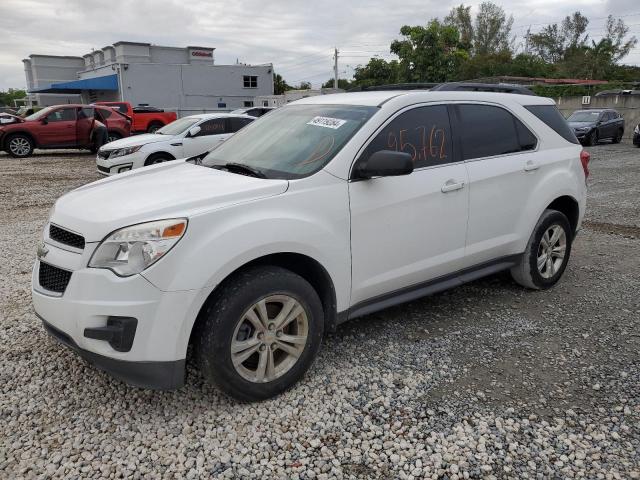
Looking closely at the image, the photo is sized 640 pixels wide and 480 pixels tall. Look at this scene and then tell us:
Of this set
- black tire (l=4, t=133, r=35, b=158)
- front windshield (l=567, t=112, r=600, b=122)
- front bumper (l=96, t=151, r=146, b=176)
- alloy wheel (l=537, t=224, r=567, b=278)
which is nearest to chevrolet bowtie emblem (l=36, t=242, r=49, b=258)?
alloy wheel (l=537, t=224, r=567, b=278)

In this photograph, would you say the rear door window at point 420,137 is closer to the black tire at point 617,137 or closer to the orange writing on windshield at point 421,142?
the orange writing on windshield at point 421,142

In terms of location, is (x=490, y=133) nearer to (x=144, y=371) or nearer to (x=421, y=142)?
(x=421, y=142)

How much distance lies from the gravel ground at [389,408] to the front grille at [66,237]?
91 cm

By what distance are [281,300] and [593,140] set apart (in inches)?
850

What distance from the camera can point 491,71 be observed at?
49.4 metres

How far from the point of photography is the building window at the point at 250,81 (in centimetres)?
4659

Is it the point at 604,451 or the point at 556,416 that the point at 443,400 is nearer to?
the point at 556,416

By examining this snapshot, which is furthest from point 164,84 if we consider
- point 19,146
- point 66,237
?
point 66,237

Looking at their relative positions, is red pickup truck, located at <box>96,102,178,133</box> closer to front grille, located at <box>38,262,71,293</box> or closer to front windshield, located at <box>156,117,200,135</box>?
front windshield, located at <box>156,117,200,135</box>

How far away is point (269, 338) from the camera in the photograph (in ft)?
9.75

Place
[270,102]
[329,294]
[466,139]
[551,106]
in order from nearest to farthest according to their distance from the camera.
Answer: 1. [329,294]
2. [466,139]
3. [551,106]
4. [270,102]

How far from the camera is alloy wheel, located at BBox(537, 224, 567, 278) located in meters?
4.65

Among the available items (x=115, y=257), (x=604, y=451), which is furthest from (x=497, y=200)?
(x=115, y=257)

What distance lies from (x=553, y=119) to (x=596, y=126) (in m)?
18.6
